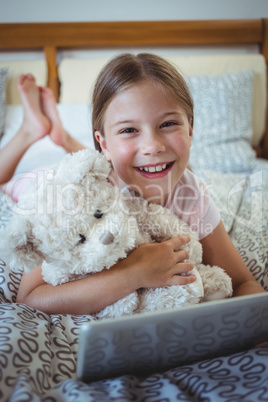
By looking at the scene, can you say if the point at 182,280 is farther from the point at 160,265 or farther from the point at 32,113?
the point at 32,113

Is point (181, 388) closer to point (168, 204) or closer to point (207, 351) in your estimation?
point (207, 351)

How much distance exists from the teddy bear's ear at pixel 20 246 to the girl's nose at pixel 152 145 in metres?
0.31

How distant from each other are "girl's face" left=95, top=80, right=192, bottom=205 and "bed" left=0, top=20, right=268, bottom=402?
1.10 feet

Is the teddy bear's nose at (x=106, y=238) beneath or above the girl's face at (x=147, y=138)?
beneath

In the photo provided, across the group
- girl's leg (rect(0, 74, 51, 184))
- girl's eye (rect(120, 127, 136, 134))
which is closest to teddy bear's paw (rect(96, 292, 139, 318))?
girl's eye (rect(120, 127, 136, 134))

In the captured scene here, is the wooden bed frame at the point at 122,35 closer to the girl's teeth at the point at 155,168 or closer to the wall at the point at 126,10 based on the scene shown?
the wall at the point at 126,10

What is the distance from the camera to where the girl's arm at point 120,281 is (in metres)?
0.69

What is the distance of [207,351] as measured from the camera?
22.8 inches

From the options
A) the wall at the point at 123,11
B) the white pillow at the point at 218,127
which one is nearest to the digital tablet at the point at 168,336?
the white pillow at the point at 218,127

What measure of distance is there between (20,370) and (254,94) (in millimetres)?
2106

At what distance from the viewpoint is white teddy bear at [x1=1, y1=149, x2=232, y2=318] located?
60 cm

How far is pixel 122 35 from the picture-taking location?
83.9 inches

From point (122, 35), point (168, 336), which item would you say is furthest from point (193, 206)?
point (122, 35)

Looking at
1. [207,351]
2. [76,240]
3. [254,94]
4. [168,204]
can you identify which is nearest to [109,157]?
[168,204]
